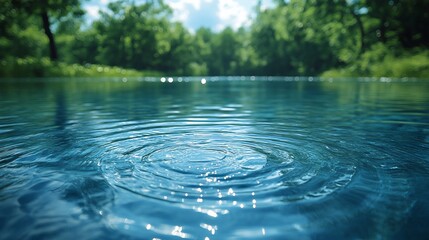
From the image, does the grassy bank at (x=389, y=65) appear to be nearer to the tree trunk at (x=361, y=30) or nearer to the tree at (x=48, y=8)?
the tree trunk at (x=361, y=30)

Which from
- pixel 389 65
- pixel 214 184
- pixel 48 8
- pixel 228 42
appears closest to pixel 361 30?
pixel 389 65

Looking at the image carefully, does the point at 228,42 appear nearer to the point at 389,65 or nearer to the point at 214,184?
the point at 389,65

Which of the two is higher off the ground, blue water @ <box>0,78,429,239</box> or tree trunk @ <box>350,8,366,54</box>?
tree trunk @ <box>350,8,366,54</box>

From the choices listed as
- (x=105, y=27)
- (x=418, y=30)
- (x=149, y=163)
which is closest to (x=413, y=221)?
(x=149, y=163)

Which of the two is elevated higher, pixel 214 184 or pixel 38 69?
pixel 38 69

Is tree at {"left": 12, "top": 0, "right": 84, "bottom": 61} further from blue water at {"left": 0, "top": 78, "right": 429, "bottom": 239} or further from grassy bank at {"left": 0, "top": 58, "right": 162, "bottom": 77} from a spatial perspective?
blue water at {"left": 0, "top": 78, "right": 429, "bottom": 239}

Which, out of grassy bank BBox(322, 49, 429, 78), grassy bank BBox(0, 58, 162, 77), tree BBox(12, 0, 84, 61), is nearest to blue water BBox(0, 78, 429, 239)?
grassy bank BBox(0, 58, 162, 77)

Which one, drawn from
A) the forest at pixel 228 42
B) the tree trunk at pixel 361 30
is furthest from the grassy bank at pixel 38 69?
the tree trunk at pixel 361 30
